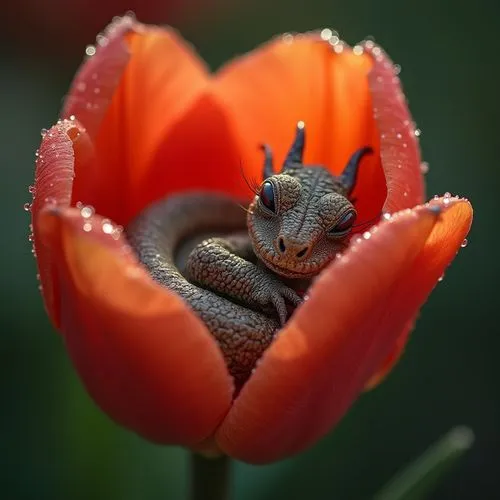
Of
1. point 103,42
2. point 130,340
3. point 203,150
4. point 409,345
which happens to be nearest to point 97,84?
point 103,42

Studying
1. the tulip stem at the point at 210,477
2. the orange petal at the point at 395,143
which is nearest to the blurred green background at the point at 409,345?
the tulip stem at the point at 210,477

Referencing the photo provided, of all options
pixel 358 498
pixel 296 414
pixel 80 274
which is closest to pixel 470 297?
pixel 358 498

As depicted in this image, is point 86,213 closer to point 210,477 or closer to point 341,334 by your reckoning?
point 341,334

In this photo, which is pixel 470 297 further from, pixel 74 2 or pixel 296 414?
pixel 296 414

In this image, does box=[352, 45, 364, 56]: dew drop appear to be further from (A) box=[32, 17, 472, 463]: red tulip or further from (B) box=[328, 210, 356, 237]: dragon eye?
(B) box=[328, 210, 356, 237]: dragon eye

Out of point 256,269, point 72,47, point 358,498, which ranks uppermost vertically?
point 72,47

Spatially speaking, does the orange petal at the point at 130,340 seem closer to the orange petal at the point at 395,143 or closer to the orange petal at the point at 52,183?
the orange petal at the point at 52,183
